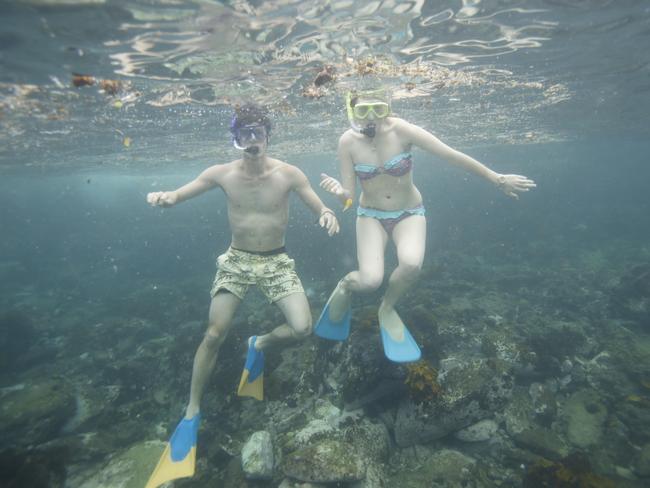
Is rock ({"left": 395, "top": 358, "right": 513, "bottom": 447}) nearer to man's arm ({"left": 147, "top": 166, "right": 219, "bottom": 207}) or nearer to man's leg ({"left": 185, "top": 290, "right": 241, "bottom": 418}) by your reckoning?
man's leg ({"left": 185, "top": 290, "right": 241, "bottom": 418})

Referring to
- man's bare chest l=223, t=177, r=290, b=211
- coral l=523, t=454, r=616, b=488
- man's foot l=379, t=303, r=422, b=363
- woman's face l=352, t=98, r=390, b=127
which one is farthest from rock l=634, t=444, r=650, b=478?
man's bare chest l=223, t=177, r=290, b=211

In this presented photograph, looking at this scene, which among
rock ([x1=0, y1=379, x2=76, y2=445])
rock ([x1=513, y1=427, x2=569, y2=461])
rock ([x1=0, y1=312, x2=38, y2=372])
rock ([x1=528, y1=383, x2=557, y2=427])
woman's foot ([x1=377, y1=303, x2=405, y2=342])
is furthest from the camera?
rock ([x1=0, y1=312, x2=38, y2=372])

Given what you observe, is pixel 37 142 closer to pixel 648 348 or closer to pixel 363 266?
pixel 363 266

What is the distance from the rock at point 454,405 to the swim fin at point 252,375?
9.01 feet

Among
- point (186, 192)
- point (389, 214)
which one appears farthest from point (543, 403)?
point (186, 192)

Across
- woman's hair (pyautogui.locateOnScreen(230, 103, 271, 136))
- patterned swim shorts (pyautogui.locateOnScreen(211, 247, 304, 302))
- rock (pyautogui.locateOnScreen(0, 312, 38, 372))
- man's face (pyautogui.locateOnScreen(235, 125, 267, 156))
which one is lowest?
rock (pyautogui.locateOnScreen(0, 312, 38, 372))

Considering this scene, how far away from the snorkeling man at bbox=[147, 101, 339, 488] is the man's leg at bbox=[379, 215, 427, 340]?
54.8 inches

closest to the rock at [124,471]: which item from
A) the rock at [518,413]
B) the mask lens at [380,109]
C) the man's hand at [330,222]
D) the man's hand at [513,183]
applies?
the man's hand at [330,222]

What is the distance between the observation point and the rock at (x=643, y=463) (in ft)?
19.9

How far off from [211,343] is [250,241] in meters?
1.82

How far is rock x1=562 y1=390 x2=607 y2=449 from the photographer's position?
6.89 metres

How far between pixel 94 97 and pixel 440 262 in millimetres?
18079

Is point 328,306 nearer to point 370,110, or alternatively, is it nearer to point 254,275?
point 254,275

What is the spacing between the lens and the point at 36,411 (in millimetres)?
8078
